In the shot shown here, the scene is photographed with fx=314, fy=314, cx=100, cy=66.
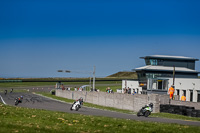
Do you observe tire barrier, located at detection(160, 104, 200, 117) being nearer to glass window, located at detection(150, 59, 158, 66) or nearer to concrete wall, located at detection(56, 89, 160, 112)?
concrete wall, located at detection(56, 89, 160, 112)

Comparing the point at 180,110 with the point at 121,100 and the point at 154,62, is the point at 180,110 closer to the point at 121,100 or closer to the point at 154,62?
the point at 121,100

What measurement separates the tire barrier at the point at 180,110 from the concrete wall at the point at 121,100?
41.6 inches

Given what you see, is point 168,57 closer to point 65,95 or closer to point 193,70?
point 193,70

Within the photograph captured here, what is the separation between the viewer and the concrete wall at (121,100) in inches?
1314

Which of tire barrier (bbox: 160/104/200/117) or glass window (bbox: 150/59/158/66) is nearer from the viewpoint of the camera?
tire barrier (bbox: 160/104/200/117)

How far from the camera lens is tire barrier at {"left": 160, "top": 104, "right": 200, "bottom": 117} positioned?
86.8ft

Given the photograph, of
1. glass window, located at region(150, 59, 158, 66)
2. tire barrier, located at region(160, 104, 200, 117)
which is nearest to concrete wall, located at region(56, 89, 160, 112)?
tire barrier, located at region(160, 104, 200, 117)

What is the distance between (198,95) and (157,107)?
17.8m

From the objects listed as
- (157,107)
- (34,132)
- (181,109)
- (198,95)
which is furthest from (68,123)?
(198,95)

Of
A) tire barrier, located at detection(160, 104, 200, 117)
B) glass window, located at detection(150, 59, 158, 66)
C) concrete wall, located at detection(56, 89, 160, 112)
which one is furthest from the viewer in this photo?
glass window, located at detection(150, 59, 158, 66)

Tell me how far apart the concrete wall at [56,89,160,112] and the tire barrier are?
106 centimetres

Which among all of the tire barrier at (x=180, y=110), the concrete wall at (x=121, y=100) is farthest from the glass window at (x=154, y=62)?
the tire barrier at (x=180, y=110)

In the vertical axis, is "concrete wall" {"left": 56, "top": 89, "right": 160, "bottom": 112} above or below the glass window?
below

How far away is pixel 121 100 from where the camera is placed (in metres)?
41.8
